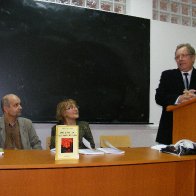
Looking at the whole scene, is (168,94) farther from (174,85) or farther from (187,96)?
(187,96)

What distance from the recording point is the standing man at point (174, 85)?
2516mm

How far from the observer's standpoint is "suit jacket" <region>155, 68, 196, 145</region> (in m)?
2.51

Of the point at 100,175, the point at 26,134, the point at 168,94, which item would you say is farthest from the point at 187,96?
the point at 26,134

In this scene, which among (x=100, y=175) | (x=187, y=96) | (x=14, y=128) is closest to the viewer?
(x=100, y=175)

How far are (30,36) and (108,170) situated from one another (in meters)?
2.46

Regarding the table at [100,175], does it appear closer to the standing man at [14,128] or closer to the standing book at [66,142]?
the standing book at [66,142]

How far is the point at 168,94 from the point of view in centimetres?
256

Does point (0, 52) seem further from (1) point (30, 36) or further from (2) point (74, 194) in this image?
(2) point (74, 194)

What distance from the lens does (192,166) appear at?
2.01 metres

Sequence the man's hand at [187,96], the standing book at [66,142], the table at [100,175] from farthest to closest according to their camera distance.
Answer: the man's hand at [187,96] → the standing book at [66,142] → the table at [100,175]

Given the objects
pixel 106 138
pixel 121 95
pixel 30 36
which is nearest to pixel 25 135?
pixel 106 138

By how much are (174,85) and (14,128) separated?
180 cm

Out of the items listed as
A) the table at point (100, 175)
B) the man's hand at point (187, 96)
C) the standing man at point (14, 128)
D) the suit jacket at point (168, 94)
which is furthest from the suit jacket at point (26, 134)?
the man's hand at point (187, 96)

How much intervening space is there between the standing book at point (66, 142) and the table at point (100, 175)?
0.06 metres
